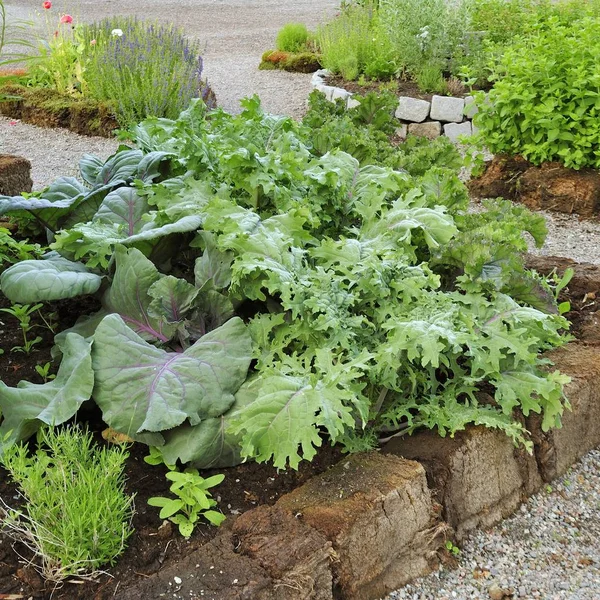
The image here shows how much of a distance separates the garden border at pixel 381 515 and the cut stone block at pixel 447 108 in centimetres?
498

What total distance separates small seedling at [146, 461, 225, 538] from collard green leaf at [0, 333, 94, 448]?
0.40 m

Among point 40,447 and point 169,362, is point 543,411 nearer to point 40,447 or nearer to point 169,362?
point 169,362

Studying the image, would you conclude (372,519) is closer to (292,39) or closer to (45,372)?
(45,372)

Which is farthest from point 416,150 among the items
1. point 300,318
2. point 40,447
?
point 40,447

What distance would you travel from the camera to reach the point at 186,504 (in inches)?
98.3

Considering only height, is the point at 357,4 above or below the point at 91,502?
above

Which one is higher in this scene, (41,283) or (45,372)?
(41,283)

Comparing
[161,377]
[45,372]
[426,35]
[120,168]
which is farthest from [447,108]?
[161,377]

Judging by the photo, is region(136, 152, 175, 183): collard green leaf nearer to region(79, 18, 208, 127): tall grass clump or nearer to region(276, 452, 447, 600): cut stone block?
region(276, 452, 447, 600): cut stone block

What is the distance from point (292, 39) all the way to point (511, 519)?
10.0 m

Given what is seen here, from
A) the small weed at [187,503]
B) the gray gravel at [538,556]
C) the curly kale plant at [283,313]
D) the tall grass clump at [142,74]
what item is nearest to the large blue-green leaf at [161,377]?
the curly kale plant at [283,313]

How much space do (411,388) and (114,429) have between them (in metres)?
1.08

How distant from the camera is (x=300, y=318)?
9.46ft

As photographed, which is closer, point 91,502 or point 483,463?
point 91,502
